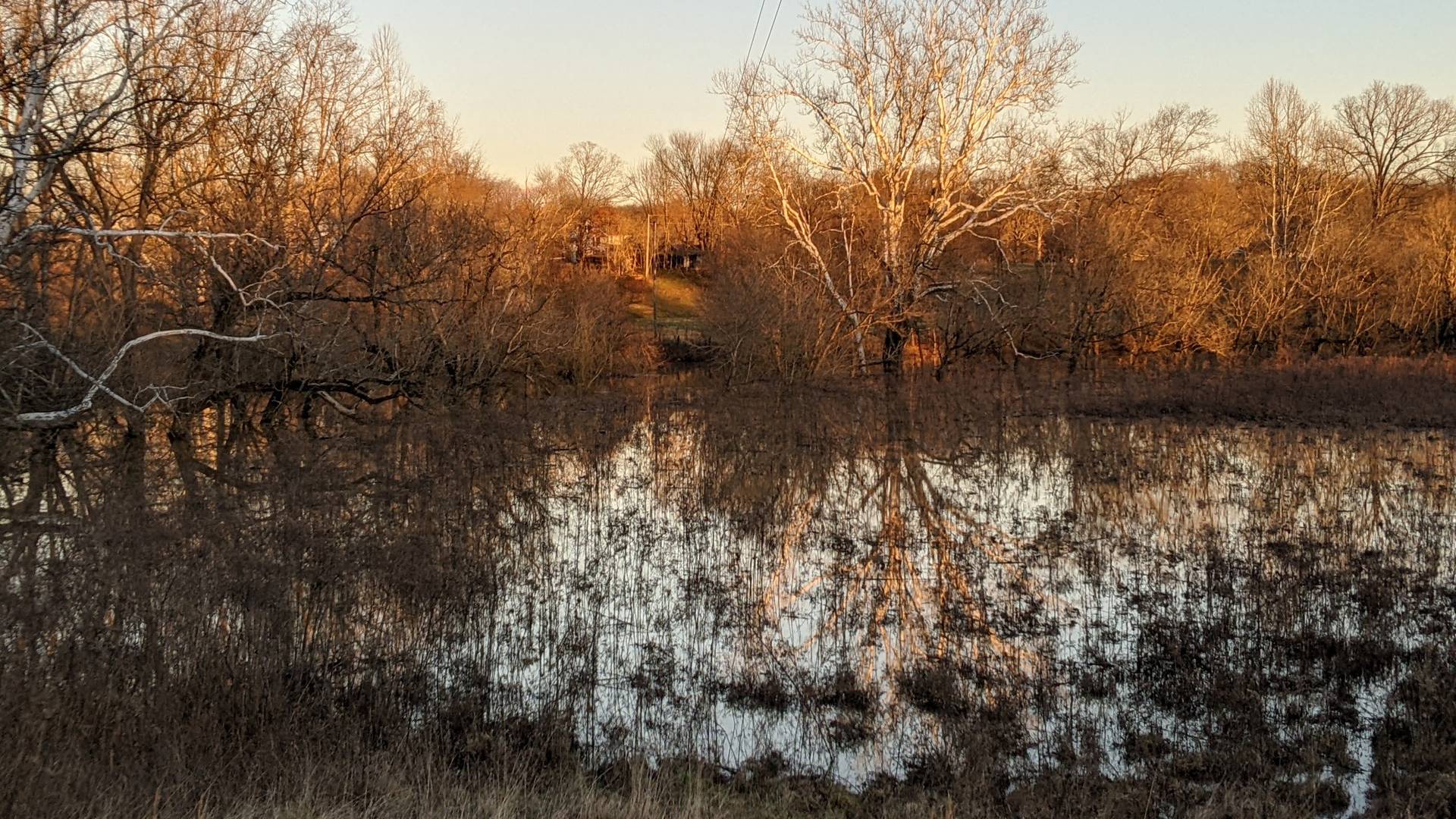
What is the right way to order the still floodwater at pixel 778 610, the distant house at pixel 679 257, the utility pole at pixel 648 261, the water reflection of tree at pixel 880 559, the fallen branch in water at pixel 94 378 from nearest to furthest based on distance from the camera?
the still floodwater at pixel 778 610 → the water reflection of tree at pixel 880 559 → the fallen branch in water at pixel 94 378 → the utility pole at pixel 648 261 → the distant house at pixel 679 257

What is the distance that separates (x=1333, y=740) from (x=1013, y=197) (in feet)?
87.2

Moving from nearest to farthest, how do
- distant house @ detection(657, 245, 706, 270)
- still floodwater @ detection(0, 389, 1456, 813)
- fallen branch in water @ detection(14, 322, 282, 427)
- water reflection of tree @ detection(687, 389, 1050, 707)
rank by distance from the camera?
still floodwater @ detection(0, 389, 1456, 813) → water reflection of tree @ detection(687, 389, 1050, 707) → fallen branch in water @ detection(14, 322, 282, 427) → distant house @ detection(657, 245, 706, 270)

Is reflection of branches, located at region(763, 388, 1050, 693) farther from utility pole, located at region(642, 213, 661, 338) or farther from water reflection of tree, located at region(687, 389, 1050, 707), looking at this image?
utility pole, located at region(642, 213, 661, 338)

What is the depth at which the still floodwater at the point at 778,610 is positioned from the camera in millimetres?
5875

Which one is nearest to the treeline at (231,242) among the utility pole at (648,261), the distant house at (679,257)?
the utility pole at (648,261)

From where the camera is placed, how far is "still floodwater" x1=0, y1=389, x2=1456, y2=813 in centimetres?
588

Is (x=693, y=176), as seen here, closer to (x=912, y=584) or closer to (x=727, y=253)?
(x=727, y=253)

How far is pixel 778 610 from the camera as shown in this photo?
852cm

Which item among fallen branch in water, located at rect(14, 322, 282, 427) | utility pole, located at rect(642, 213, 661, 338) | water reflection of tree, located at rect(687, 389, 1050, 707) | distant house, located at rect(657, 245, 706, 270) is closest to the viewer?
water reflection of tree, located at rect(687, 389, 1050, 707)

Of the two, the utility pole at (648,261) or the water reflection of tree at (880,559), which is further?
the utility pole at (648,261)

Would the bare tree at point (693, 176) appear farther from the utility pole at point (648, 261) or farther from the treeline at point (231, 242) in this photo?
the treeline at point (231, 242)

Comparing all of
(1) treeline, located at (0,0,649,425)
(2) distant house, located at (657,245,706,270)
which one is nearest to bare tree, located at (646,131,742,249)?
(2) distant house, located at (657,245,706,270)

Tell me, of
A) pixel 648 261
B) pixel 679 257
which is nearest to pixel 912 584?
pixel 648 261

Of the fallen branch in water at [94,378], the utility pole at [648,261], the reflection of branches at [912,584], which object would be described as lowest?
the reflection of branches at [912,584]
